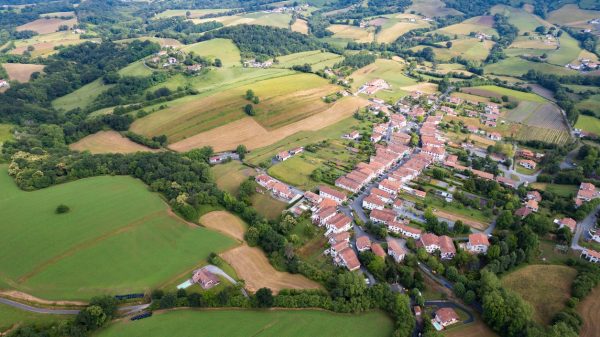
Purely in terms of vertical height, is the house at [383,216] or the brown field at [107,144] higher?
the house at [383,216]

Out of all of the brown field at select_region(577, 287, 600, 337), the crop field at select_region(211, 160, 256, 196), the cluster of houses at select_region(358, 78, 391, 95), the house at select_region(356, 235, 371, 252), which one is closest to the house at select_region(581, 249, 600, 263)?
the brown field at select_region(577, 287, 600, 337)

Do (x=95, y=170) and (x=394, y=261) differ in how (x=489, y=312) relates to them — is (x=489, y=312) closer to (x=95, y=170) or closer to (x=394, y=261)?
(x=394, y=261)

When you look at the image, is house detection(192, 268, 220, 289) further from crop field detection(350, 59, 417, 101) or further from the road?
crop field detection(350, 59, 417, 101)

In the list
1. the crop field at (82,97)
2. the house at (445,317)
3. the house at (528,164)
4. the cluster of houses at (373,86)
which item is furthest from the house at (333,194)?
the crop field at (82,97)

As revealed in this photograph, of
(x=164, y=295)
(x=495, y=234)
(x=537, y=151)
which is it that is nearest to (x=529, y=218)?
(x=495, y=234)

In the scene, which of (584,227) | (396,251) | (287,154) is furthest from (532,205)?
(287,154)

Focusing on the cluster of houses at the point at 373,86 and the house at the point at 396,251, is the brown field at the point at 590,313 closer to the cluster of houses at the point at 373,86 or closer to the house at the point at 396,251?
the house at the point at 396,251
